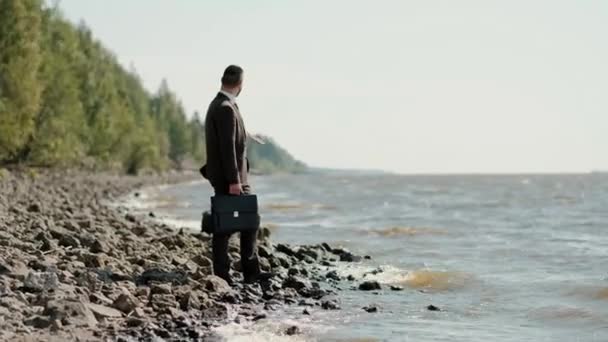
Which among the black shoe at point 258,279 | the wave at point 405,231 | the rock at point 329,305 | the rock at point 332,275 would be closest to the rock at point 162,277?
the black shoe at point 258,279

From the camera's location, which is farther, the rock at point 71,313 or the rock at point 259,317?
the rock at point 259,317

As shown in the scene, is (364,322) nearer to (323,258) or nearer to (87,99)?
(323,258)

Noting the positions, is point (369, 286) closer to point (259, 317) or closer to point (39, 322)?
point (259, 317)

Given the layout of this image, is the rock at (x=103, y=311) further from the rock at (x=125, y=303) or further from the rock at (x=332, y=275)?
the rock at (x=332, y=275)

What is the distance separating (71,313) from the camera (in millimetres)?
7777

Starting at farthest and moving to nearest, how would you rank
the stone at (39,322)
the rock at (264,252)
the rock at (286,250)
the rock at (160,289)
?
the rock at (286,250) < the rock at (264,252) < the rock at (160,289) < the stone at (39,322)

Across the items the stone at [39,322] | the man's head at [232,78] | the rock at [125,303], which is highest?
the man's head at [232,78]

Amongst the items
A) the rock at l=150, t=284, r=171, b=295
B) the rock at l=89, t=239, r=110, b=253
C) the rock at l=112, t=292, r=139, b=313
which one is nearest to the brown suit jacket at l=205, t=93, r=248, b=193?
the rock at l=150, t=284, r=171, b=295

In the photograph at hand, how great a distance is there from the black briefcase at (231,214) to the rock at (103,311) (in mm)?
1974

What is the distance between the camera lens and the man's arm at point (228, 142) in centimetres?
995

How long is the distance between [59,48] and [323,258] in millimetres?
38148

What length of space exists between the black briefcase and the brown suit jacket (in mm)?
208

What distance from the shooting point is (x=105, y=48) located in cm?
8938

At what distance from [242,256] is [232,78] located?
222 centimetres
